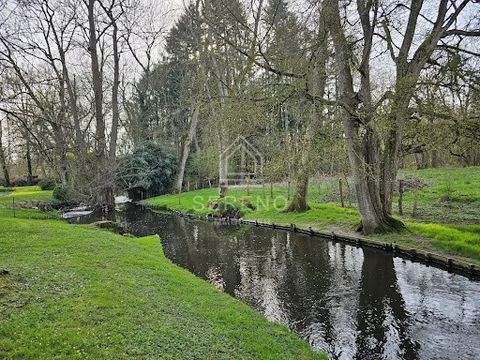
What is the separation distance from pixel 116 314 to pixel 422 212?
51.4 ft

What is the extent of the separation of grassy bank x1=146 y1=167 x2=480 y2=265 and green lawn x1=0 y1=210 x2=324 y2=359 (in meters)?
7.96

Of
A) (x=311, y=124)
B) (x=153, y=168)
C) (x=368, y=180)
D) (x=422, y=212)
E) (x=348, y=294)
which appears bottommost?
(x=348, y=294)

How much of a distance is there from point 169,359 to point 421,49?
14.0 m

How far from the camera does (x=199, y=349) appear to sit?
17.5 feet

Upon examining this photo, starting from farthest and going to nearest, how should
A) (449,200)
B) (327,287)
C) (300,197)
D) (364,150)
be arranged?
(300,197) → (449,200) → (364,150) → (327,287)

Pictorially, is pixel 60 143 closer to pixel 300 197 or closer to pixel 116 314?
pixel 116 314

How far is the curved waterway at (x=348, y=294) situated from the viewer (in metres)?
7.25

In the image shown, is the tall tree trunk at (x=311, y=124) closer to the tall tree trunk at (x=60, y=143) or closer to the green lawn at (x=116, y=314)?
the tall tree trunk at (x=60, y=143)

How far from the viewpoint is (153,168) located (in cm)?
3703

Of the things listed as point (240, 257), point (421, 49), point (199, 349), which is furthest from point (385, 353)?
point (421, 49)

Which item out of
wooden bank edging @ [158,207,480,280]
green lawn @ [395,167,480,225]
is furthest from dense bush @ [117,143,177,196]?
green lawn @ [395,167,480,225]

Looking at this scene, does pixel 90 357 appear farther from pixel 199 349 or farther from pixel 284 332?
pixel 284 332

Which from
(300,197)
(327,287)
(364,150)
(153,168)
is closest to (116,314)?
(327,287)

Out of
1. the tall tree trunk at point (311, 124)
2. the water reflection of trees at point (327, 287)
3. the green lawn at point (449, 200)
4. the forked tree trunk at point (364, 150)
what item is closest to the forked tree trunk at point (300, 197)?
the tall tree trunk at point (311, 124)
